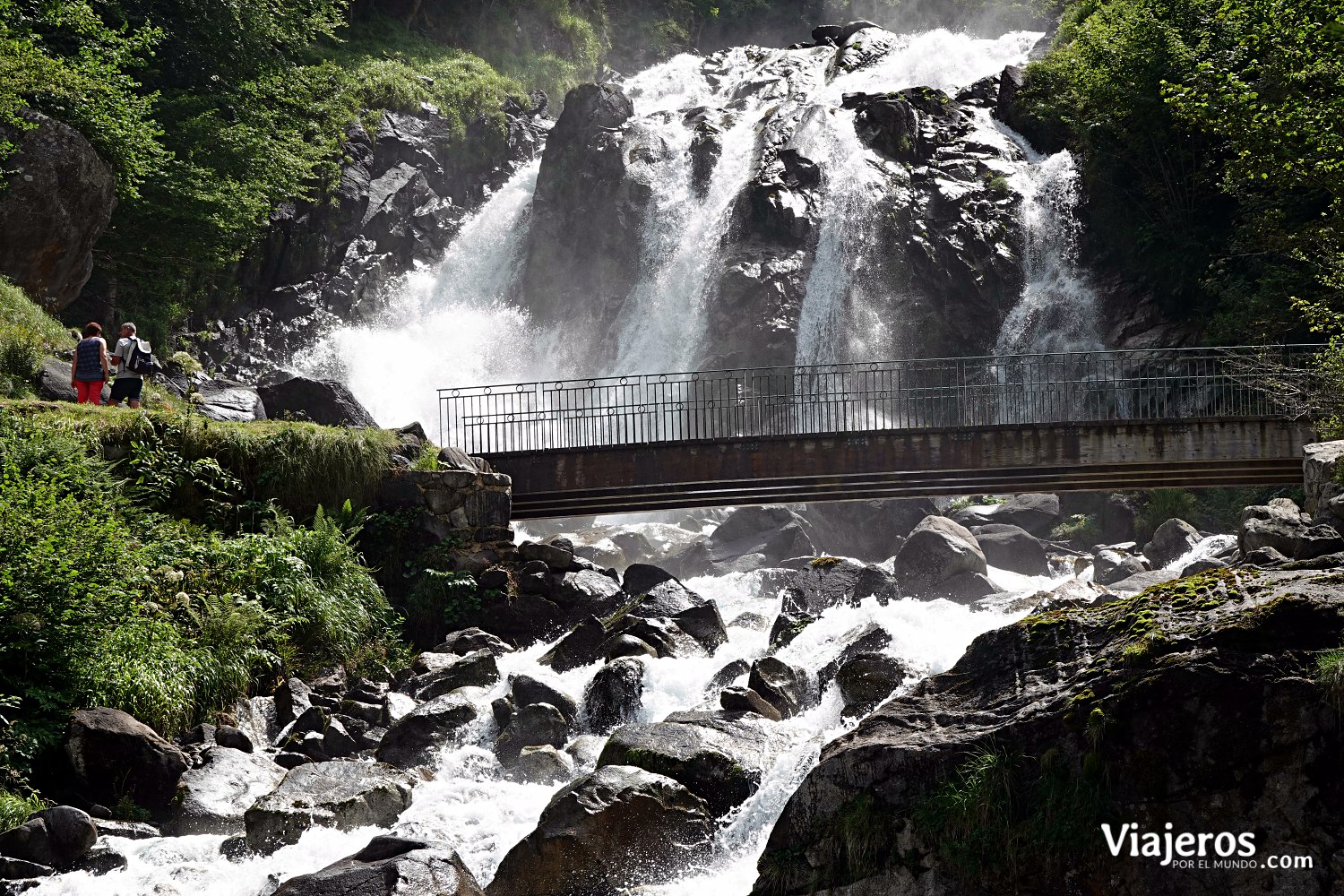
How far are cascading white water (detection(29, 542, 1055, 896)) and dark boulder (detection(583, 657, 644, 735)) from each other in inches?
7.1

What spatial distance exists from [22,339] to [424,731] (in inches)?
465

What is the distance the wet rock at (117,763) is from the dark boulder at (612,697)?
4648mm

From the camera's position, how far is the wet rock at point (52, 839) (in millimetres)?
9242

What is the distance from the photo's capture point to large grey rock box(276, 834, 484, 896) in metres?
7.85

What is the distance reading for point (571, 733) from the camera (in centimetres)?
1320

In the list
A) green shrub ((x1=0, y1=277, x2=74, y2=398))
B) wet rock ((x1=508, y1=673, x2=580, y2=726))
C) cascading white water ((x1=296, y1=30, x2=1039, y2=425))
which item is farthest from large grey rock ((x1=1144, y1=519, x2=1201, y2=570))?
green shrub ((x1=0, y1=277, x2=74, y2=398))

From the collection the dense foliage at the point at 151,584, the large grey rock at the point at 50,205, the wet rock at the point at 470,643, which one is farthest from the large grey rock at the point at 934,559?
the large grey rock at the point at 50,205

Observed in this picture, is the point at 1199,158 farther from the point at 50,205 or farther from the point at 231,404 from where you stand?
the point at 50,205

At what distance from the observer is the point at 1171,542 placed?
76.9ft

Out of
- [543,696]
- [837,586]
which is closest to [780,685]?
[543,696]

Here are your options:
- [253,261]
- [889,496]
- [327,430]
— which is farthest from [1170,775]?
[253,261]

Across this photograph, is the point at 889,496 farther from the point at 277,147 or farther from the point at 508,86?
the point at 508,86

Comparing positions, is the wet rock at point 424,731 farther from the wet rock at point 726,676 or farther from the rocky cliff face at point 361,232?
the rocky cliff face at point 361,232

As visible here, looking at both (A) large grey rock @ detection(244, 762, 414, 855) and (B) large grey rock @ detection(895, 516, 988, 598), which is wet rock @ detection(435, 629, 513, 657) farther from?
(B) large grey rock @ detection(895, 516, 988, 598)
